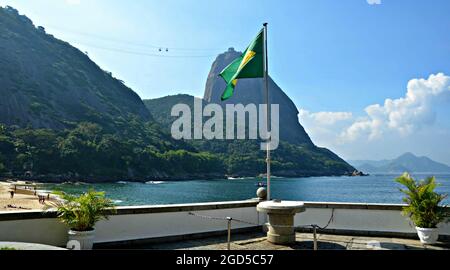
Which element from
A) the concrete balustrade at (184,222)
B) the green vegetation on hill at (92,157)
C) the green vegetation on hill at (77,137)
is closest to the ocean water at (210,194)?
the green vegetation on hill at (92,157)

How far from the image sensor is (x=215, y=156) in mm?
177375

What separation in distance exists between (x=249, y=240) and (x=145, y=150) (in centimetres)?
14143

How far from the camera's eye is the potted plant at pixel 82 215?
7.72 metres

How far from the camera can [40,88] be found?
160 metres

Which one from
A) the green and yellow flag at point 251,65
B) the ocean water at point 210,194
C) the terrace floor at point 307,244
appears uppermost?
the green and yellow flag at point 251,65

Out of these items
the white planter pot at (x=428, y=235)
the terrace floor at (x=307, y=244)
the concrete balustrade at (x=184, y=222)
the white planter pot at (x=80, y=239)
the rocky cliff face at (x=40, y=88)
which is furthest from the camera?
the rocky cliff face at (x=40, y=88)

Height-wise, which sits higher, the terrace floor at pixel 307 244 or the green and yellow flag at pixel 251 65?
the green and yellow flag at pixel 251 65

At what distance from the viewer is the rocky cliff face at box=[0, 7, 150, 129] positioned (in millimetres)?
140375

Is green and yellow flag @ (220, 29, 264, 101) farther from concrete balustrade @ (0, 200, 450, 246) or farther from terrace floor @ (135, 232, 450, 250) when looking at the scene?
terrace floor @ (135, 232, 450, 250)

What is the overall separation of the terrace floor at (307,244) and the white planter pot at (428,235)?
0.13 metres

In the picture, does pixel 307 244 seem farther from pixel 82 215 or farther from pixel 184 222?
pixel 82 215

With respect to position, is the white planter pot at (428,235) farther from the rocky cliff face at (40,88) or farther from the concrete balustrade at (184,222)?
the rocky cliff face at (40,88)

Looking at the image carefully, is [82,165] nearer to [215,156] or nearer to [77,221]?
[215,156]
